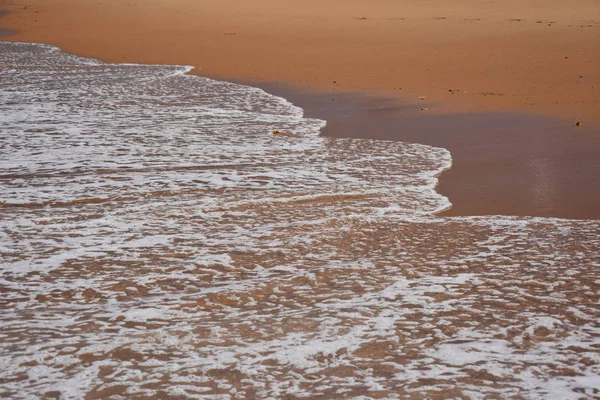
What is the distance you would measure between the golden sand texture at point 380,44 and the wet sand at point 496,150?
0.58 m

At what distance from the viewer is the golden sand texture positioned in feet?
37.4

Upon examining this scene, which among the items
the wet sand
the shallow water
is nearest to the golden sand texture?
the wet sand

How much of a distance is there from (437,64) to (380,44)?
10.3ft

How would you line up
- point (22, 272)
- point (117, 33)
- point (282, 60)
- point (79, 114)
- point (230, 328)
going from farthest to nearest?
point (117, 33)
point (282, 60)
point (79, 114)
point (22, 272)
point (230, 328)

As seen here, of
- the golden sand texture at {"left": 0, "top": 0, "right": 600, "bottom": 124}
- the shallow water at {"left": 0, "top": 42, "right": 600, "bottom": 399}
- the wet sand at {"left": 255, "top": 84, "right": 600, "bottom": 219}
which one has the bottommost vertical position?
the shallow water at {"left": 0, "top": 42, "right": 600, "bottom": 399}

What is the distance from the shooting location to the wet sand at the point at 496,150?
6.33 meters

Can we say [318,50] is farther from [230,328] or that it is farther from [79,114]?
[230,328]

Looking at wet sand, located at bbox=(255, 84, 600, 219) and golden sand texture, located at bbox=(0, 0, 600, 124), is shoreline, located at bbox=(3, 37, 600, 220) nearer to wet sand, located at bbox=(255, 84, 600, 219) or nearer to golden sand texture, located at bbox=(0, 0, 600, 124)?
wet sand, located at bbox=(255, 84, 600, 219)

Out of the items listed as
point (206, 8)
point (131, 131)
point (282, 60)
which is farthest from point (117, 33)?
point (131, 131)

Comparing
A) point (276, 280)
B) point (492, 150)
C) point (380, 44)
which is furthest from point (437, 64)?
point (276, 280)

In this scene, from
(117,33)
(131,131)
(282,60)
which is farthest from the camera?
(117,33)

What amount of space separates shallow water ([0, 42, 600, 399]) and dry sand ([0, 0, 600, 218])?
697 mm

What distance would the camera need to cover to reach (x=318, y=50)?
16.5 m

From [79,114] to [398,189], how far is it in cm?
536
